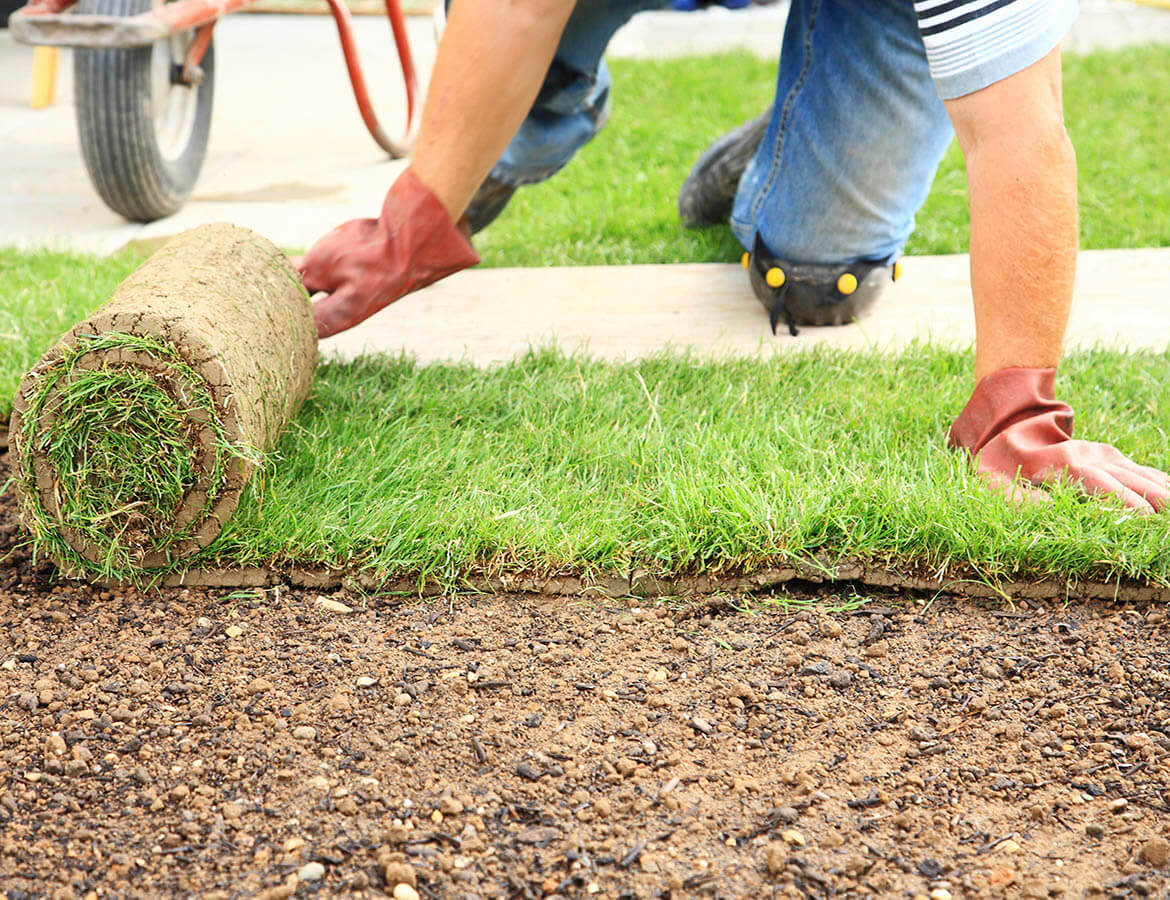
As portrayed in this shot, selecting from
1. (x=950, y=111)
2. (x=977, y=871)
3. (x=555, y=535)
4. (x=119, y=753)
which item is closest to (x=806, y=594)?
(x=555, y=535)

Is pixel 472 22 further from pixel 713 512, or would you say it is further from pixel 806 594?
pixel 806 594

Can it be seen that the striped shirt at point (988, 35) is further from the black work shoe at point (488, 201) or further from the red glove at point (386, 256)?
the black work shoe at point (488, 201)

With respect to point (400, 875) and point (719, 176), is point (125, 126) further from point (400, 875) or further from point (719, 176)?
point (400, 875)

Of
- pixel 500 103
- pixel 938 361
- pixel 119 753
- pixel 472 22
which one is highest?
pixel 472 22

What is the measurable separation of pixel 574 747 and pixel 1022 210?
113 centimetres

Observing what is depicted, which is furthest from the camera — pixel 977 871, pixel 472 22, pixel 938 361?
pixel 938 361

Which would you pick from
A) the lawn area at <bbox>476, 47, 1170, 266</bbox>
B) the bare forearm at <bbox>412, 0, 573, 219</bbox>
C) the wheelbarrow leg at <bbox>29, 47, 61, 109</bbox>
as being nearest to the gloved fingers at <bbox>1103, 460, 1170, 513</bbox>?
the bare forearm at <bbox>412, 0, 573, 219</bbox>

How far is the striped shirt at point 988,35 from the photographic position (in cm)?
183

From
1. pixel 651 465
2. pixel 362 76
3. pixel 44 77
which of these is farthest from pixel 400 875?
pixel 44 77

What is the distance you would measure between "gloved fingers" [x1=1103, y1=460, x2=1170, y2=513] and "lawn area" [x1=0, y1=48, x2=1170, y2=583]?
71 millimetres

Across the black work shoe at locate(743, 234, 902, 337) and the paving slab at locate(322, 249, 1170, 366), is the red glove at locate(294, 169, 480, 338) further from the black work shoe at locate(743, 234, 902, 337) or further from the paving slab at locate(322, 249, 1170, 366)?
the black work shoe at locate(743, 234, 902, 337)

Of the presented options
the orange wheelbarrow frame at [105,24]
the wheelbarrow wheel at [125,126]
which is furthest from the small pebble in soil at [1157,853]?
the wheelbarrow wheel at [125,126]

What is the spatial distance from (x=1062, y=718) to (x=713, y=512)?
594 millimetres

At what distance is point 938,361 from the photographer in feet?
8.20
